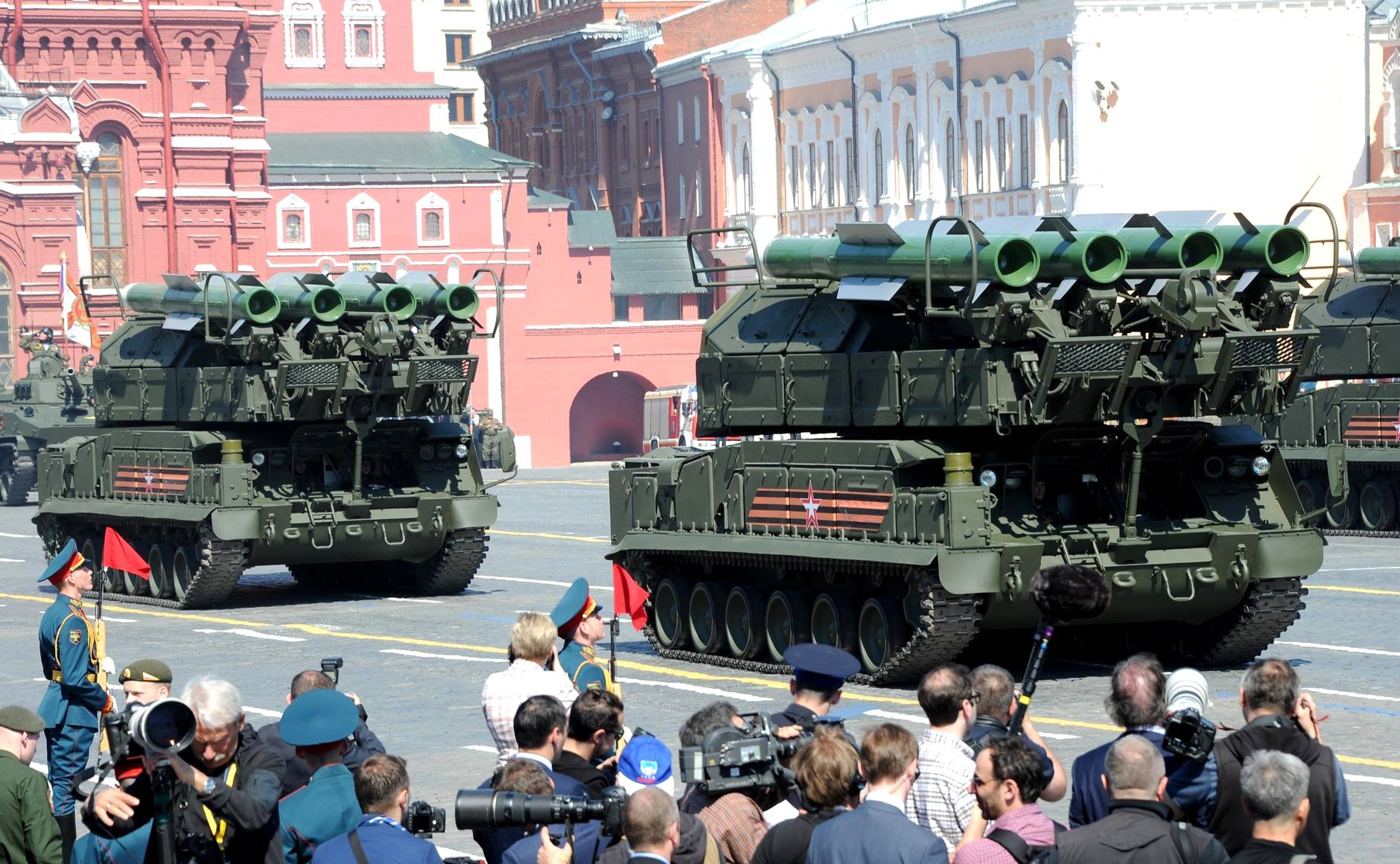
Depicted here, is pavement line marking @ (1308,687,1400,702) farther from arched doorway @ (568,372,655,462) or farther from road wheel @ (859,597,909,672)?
arched doorway @ (568,372,655,462)

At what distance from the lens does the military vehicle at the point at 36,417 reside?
45656 millimetres

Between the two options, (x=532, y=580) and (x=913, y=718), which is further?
(x=532, y=580)

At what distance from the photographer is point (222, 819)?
8945mm

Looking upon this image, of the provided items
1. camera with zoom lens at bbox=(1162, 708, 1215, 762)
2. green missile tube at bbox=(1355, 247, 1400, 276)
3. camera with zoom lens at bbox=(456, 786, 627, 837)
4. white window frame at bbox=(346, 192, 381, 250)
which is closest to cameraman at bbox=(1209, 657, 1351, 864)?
camera with zoom lens at bbox=(1162, 708, 1215, 762)

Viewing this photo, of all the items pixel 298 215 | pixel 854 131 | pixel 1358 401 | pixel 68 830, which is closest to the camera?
pixel 68 830

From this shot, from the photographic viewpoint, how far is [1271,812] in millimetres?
7977

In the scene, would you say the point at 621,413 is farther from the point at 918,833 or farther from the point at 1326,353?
the point at 918,833

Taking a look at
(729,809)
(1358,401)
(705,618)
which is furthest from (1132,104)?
(729,809)

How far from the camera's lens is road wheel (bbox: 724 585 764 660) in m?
20.1

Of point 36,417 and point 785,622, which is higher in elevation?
point 36,417

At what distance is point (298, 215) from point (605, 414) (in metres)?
10.6

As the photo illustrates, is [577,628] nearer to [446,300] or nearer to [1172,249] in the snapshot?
[1172,249]

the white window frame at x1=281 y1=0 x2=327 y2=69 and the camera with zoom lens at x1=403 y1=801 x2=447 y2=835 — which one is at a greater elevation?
the white window frame at x1=281 y1=0 x2=327 y2=69

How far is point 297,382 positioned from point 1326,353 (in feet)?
45.0
